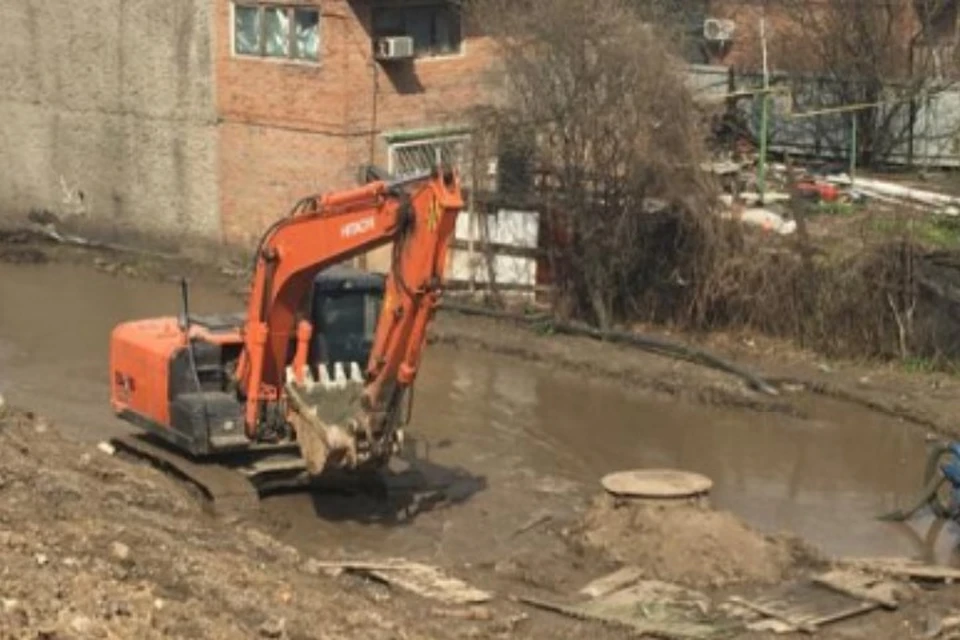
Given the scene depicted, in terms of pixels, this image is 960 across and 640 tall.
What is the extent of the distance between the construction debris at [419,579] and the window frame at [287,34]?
14.9m

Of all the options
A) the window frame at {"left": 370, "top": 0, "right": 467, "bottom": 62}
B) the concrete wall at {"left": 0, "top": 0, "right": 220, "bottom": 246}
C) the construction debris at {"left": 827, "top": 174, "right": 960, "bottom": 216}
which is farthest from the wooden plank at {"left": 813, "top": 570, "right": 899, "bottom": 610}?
the concrete wall at {"left": 0, "top": 0, "right": 220, "bottom": 246}

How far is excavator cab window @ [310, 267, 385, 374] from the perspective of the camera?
57.1 feet

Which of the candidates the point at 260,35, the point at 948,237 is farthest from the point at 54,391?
the point at 948,237

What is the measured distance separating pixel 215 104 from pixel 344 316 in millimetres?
14185

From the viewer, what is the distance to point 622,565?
1577 cm

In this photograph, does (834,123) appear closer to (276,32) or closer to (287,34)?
(287,34)

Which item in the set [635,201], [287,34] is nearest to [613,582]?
[635,201]

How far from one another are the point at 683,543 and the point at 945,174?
18.3m

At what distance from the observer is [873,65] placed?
33.1m

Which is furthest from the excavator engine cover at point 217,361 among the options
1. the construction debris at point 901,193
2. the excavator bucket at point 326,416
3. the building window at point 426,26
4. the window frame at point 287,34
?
the construction debris at point 901,193

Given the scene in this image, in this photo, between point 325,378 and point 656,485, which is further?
point 325,378

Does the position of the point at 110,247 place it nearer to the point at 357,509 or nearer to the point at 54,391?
the point at 54,391

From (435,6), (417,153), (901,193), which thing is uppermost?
(435,6)

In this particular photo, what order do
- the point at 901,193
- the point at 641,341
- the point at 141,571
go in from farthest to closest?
the point at 901,193, the point at 641,341, the point at 141,571
